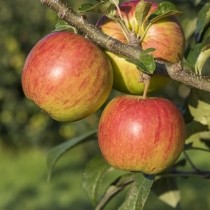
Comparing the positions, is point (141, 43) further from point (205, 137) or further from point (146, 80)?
point (205, 137)

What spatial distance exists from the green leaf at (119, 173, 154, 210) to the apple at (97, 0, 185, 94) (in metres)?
0.25

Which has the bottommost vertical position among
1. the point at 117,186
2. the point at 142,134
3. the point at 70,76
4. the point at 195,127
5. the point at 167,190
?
the point at 167,190

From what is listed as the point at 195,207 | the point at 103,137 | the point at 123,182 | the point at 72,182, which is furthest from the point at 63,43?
the point at 72,182

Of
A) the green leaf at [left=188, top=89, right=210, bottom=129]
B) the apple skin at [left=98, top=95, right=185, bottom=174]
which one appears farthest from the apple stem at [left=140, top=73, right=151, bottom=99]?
the green leaf at [left=188, top=89, right=210, bottom=129]

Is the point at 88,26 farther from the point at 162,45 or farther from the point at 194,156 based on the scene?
the point at 194,156

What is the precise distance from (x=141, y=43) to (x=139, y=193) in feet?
1.16

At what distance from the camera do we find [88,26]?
1085 millimetres

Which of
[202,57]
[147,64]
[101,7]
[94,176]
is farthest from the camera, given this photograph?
[94,176]

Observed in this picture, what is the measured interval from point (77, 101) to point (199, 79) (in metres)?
0.21

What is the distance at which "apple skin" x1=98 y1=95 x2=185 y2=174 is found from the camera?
1084mm

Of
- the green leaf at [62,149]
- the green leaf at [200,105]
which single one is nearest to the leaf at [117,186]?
the green leaf at [62,149]

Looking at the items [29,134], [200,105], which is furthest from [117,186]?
[29,134]

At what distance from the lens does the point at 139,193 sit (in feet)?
4.47

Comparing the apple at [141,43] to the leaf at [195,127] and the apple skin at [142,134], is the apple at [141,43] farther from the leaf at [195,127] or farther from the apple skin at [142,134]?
the leaf at [195,127]
